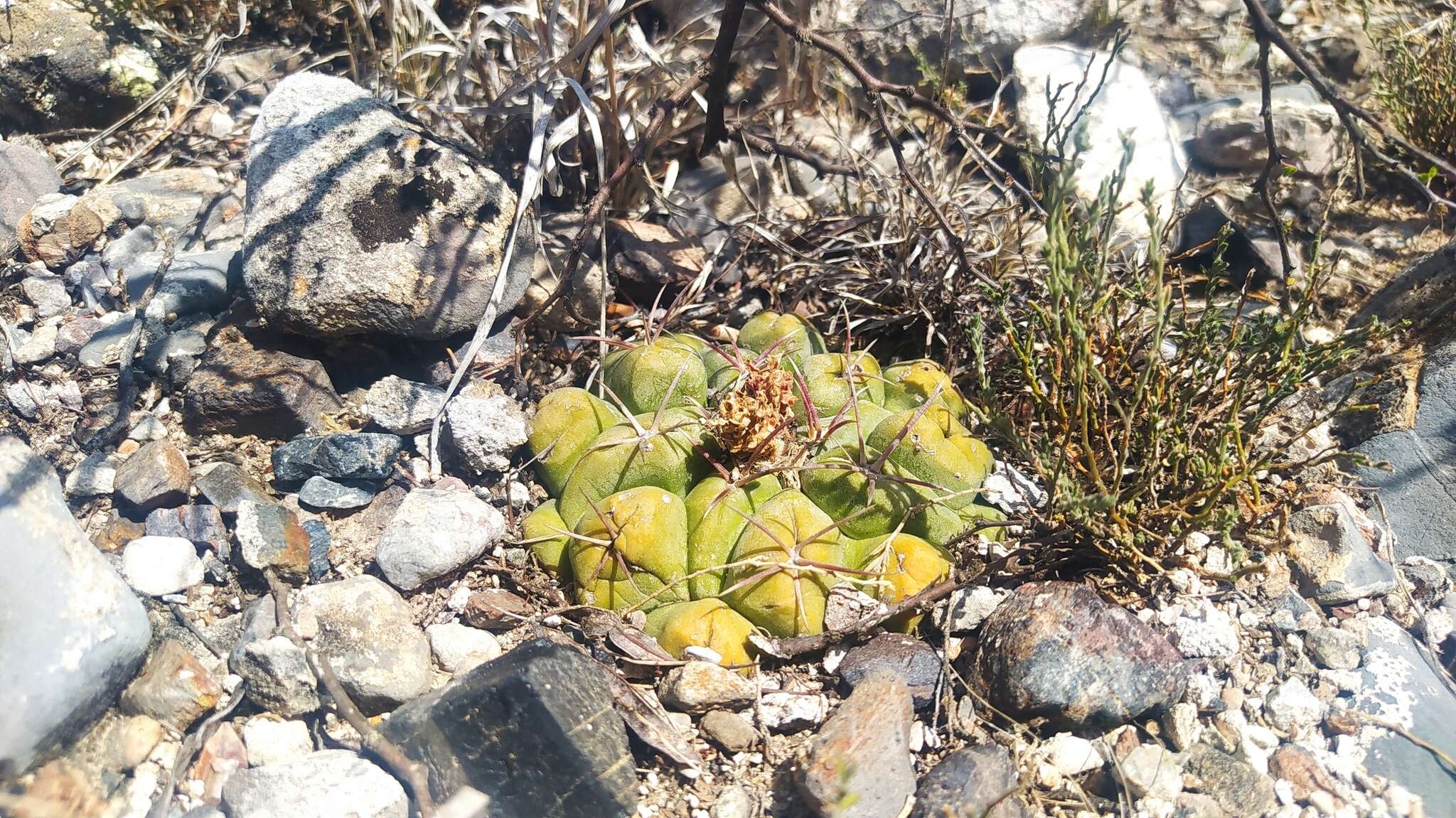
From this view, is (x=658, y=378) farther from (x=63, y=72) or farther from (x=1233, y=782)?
(x=63, y=72)

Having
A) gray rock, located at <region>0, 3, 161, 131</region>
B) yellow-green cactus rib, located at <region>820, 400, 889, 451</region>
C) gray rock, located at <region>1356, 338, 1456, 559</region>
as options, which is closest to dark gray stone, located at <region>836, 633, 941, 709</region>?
yellow-green cactus rib, located at <region>820, 400, 889, 451</region>

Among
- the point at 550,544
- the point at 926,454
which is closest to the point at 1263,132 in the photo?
the point at 926,454

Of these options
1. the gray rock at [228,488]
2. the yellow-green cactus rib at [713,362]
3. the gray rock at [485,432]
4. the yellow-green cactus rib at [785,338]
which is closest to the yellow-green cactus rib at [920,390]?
the yellow-green cactus rib at [785,338]

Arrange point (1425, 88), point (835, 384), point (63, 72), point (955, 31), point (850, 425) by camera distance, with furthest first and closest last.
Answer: point (955, 31)
point (1425, 88)
point (63, 72)
point (835, 384)
point (850, 425)

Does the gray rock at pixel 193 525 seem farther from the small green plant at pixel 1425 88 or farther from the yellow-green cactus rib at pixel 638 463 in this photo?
the small green plant at pixel 1425 88

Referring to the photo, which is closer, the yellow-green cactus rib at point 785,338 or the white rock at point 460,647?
the white rock at point 460,647

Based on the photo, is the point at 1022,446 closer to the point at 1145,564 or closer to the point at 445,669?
the point at 1145,564
